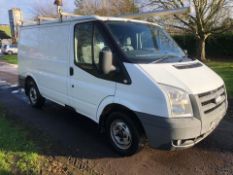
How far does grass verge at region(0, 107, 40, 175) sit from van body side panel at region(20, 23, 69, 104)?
1145mm

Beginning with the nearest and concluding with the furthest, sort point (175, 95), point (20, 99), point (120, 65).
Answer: point (175, 95) < point (120, 65) < point (20, 99)

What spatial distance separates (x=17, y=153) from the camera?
460 cm

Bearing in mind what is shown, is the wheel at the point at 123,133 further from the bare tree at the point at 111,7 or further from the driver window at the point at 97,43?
the bare tree at the point at 111,7

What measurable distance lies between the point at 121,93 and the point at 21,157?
1.85 metres

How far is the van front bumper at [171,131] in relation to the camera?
3.86 metres

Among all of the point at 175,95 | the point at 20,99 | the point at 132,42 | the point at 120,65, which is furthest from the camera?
the point at 20,99

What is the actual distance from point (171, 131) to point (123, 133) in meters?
0.97

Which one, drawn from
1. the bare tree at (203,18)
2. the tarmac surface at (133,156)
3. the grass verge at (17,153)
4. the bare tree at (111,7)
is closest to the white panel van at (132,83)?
the tarmac surface at (133,156)

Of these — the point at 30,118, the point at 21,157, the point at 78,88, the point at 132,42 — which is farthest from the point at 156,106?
the point at 30,118

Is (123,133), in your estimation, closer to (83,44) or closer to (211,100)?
(211,100)

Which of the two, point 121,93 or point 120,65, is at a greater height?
point 120,65

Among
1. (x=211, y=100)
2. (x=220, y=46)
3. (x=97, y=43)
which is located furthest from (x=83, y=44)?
(x=220, y=46)

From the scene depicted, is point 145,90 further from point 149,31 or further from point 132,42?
point 149,31

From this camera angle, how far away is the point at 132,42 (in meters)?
4.73
